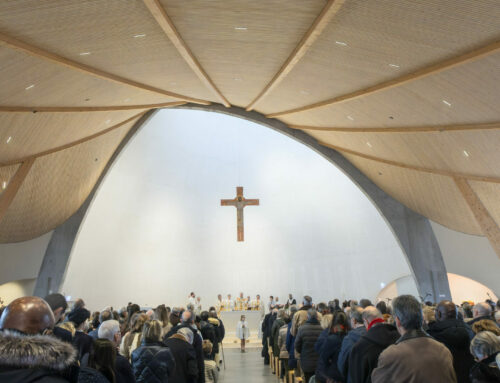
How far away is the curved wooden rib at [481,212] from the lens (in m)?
10.0

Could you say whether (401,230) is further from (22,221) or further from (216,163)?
(22,221)

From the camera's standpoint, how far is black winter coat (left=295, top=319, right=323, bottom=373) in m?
5.11

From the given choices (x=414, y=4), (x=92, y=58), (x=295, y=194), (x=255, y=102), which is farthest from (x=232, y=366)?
(x=295, y=194)

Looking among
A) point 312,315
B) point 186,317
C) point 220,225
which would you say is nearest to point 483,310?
point 312,315

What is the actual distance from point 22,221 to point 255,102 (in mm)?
7441

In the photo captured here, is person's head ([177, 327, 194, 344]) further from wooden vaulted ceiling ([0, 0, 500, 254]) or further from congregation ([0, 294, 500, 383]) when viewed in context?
wooden vaulted ceiling ([0, 0, 500, 254])

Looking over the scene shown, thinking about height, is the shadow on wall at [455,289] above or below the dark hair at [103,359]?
above

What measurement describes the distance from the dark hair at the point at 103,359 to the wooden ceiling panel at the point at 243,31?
464cm

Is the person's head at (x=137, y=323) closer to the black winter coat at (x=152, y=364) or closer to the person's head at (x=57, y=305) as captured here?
the black winter coat at (x=152, y=364)

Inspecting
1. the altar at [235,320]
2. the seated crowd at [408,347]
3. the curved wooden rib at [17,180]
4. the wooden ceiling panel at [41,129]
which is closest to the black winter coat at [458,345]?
the seated crowd at [408,347]

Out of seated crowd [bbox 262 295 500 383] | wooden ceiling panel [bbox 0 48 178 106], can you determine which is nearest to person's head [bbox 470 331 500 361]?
seated crowd [bbox 262 295 500 383]

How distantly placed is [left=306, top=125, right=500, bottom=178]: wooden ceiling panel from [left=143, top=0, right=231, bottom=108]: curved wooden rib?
438 centimetres

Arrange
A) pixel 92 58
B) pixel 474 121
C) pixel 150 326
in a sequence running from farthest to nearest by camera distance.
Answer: pixel 474 121 < pixel 92 58 < pixel 150 326

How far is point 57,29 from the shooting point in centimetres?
571
